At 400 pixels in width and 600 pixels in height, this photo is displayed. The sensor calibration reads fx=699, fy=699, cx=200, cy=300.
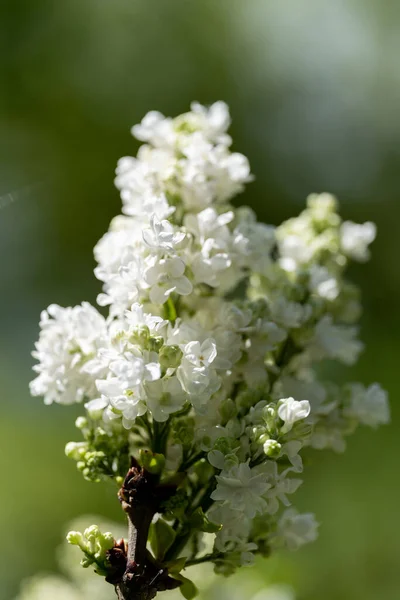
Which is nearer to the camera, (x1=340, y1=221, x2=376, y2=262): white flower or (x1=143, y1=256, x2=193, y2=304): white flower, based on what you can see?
(x1=143, y1=256, x2=193, y2=304): white flower

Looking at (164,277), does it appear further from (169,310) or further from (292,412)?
(292,412)

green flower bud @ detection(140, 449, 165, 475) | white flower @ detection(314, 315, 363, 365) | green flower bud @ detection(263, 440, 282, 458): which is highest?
white flower @ detection(314, 315, 363, 365)

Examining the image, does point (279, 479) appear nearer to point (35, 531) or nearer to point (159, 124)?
point (159, 124)

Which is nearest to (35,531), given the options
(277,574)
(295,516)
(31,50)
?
(277,574)

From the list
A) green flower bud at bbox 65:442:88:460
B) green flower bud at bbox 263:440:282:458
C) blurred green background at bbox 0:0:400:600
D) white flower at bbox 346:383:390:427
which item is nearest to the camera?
green flower bud at bbox 263:440:282:458

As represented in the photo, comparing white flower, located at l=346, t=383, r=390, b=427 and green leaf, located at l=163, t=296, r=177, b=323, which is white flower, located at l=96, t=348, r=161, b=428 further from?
white flower, located at l=346, t=383, r=390, b=427

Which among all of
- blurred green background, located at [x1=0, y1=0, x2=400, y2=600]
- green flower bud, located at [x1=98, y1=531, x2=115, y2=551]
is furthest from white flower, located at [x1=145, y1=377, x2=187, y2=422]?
blurred green background, located at [x1=0, y1=0, x2=400, y2=600]

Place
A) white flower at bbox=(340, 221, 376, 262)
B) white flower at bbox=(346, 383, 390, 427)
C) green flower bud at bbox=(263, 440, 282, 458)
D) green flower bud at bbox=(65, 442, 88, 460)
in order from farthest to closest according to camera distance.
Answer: white flower at bbox=(340, 221, 376, 262)
white flower at bbox=(346, 383, 390, 427)
green flower bud at bbox=(65, 442, 88, 460)
green flower bud at bbox=(263, 440, 282, 458)

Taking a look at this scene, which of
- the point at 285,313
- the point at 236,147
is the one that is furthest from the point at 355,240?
the point at 236,147
